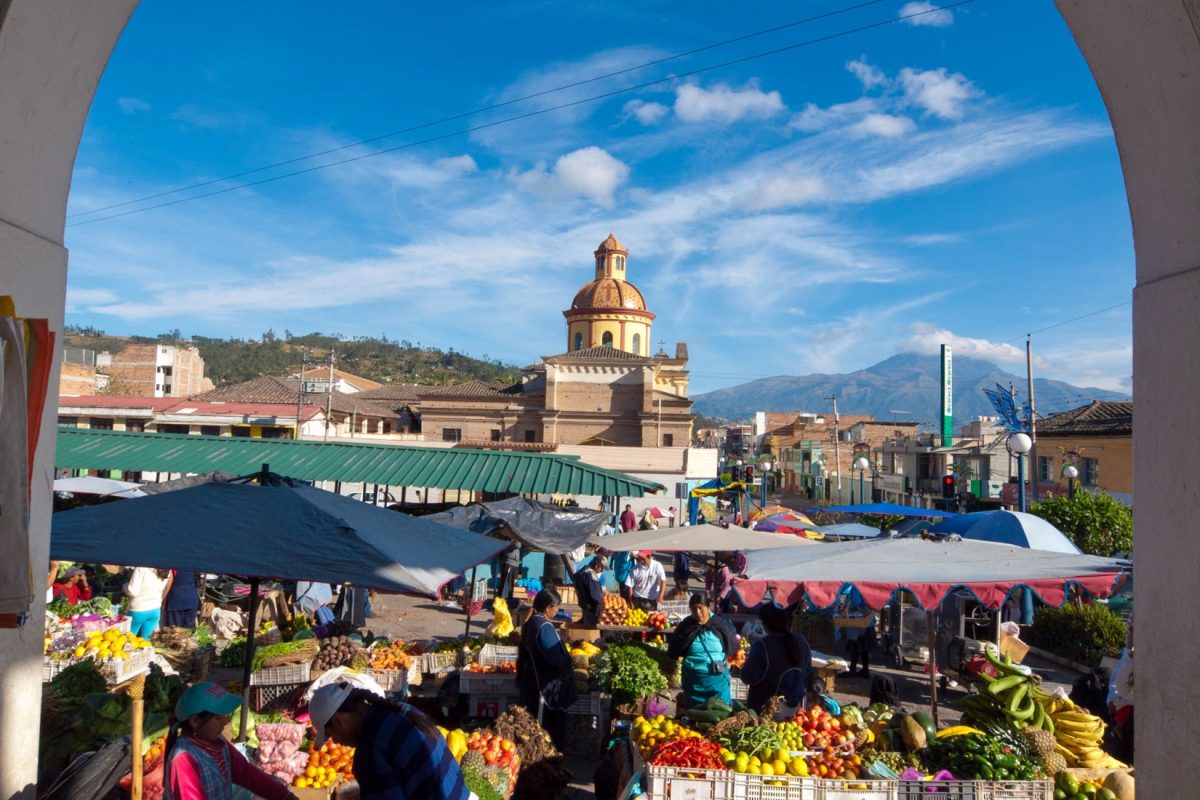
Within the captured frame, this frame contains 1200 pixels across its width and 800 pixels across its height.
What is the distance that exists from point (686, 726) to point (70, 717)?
4.29 m

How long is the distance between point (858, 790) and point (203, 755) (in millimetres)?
3602

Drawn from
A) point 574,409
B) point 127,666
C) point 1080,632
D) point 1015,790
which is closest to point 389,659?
point 127,666

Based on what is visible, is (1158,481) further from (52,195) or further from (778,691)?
(778,691)

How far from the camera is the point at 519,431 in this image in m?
46.2

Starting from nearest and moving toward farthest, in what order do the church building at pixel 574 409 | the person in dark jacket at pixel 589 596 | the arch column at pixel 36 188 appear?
the arch column at pixel 36 188 < the person in dark jacket at pixel 589 596 < the church building at pixel 574 409

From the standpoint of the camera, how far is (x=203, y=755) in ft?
11.8

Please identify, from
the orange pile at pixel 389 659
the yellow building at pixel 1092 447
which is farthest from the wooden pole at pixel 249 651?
the yellow building at pixel 1092 447

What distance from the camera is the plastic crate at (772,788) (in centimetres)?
482

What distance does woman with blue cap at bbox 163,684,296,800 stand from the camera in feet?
11.6

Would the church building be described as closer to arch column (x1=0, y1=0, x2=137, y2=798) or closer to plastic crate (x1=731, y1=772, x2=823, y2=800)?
plastic crate (x1=731, y1=772, x2=823, y2=800)

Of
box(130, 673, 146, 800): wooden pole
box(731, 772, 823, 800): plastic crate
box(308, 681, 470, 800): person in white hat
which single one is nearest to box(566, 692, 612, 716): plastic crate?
box(731, 772, 823, 800): plastic crate

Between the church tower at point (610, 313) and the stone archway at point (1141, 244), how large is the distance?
50.3 meters

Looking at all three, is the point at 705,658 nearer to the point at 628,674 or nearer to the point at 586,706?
the point at 628,674

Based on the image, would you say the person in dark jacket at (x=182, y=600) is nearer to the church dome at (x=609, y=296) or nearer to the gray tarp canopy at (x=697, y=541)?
the gray tarp canopy at (x=697, y=541)
